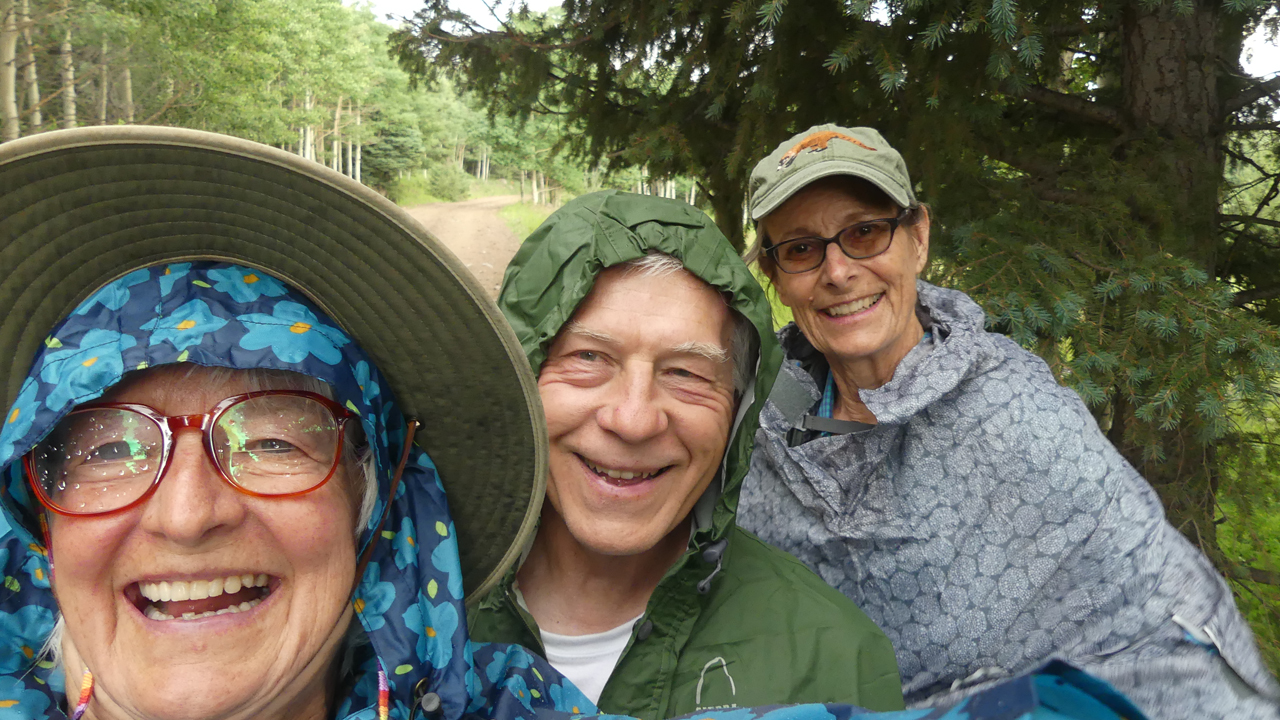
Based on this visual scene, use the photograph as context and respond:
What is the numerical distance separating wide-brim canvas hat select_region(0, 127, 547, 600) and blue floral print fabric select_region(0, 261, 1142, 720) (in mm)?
38

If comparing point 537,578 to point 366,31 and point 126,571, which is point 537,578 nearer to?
point 126,571

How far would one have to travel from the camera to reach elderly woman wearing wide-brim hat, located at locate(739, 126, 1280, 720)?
1.91 metres

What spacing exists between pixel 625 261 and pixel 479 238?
25.6m

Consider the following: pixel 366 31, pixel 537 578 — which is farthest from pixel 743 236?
pixel 366 31

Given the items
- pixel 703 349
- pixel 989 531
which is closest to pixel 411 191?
pixel 703 349

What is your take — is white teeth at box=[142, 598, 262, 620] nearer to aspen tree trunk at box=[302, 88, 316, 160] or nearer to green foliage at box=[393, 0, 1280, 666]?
green foliage at box=[393, 0, 1280, 666]

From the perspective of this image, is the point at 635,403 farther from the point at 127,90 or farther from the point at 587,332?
the point at 127,90

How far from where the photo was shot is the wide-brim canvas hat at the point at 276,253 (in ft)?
3.39

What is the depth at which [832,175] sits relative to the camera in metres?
2.51

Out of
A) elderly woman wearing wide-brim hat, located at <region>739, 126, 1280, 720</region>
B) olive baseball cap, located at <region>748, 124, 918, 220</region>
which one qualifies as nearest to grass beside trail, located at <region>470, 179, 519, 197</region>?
olive baseball cap, located at <region>748, 124, 918, 220</region>

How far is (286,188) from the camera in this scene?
109 centimetres

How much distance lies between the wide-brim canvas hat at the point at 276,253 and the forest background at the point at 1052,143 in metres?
1.92

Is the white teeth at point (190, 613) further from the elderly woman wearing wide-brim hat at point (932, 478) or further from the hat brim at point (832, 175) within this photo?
the hat brim at point (832, 175)

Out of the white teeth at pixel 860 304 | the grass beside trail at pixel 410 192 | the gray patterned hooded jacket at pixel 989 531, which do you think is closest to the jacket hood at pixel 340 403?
the gray patterned hooded jacket at pixel 989 531
